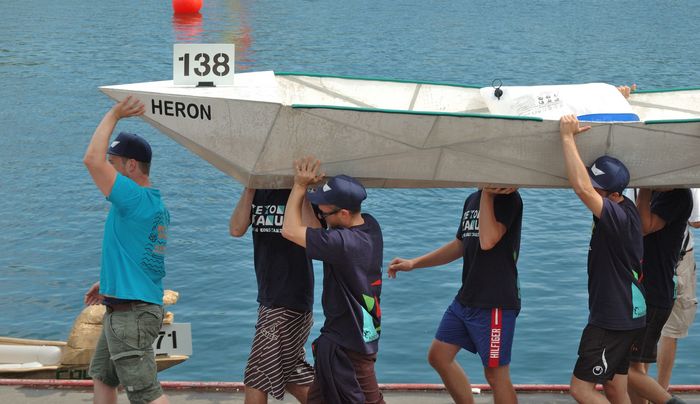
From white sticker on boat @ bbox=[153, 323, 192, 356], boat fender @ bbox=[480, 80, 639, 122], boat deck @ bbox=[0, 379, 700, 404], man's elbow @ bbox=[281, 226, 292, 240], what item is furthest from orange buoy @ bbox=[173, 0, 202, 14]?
man's elbow @ bbox=[281, 226, 292, 240]

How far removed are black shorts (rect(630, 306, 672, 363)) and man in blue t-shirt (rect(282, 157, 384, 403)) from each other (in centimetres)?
176

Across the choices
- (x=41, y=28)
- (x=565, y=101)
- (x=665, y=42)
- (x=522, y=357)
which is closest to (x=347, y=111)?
(x=565, y=101)

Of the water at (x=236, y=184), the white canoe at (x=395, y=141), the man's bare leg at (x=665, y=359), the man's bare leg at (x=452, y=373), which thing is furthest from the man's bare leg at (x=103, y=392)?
the water at (x=236, y=184)

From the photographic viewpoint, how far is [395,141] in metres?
6.37

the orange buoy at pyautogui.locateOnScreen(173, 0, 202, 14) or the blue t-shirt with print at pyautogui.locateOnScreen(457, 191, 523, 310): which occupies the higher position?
the orange buoy at pyautogui.locateOnScreen(173, 0, 202, 14)

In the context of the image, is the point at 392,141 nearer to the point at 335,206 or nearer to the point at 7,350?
the point at 335,206

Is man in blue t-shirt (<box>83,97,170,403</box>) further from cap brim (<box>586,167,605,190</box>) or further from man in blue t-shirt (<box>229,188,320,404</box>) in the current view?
cap brim (<box>586,167,605,190</box>)

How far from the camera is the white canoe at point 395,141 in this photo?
6.28 m

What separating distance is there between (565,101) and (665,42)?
119 ft

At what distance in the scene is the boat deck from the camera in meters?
7.43

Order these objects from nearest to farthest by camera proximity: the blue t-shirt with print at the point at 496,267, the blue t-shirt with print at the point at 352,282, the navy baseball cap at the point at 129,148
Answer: the blue t-shirt with print at the point at 352,282
the navy baseball cap at the point at 129,148
the blue t-shirt with print at the point at 496,267

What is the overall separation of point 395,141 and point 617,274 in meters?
1.46

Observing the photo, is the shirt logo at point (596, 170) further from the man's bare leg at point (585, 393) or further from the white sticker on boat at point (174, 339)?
the white sticker on boat at point (174, 339)

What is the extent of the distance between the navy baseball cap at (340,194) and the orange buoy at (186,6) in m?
44.0
